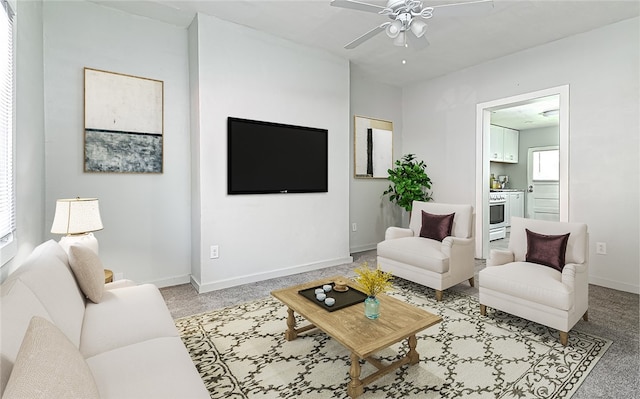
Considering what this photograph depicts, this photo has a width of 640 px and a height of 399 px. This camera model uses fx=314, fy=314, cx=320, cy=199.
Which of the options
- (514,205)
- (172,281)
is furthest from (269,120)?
(514,205)

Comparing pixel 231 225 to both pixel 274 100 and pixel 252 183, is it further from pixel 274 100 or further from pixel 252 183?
pixel 274 100

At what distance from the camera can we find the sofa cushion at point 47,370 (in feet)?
2.54

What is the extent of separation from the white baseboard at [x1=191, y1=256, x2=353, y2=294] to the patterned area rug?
657 millimetres

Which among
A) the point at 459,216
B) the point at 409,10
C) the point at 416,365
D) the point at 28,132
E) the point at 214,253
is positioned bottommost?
the point at 416,365

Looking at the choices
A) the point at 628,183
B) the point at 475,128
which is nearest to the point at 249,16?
the point at 475,128

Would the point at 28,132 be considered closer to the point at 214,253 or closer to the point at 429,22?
the point at 214,253

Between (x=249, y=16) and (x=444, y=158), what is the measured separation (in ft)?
11.8

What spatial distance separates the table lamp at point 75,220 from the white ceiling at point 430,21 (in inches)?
81.4

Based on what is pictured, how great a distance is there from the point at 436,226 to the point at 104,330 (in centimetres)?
322

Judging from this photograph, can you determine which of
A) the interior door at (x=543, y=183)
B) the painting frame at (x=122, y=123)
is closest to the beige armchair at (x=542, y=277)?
the painting frame at (x=122, y=123)

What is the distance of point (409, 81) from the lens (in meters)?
5.52

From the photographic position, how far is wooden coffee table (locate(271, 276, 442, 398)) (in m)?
1.70

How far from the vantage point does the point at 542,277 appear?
2475mm

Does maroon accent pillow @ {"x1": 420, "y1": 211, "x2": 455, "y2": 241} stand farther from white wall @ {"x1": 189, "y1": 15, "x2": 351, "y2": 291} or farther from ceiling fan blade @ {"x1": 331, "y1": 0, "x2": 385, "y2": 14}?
ceiling fan blade @ {"x1": 331, "y1": 0, "x2": 385, "y2": 14}
